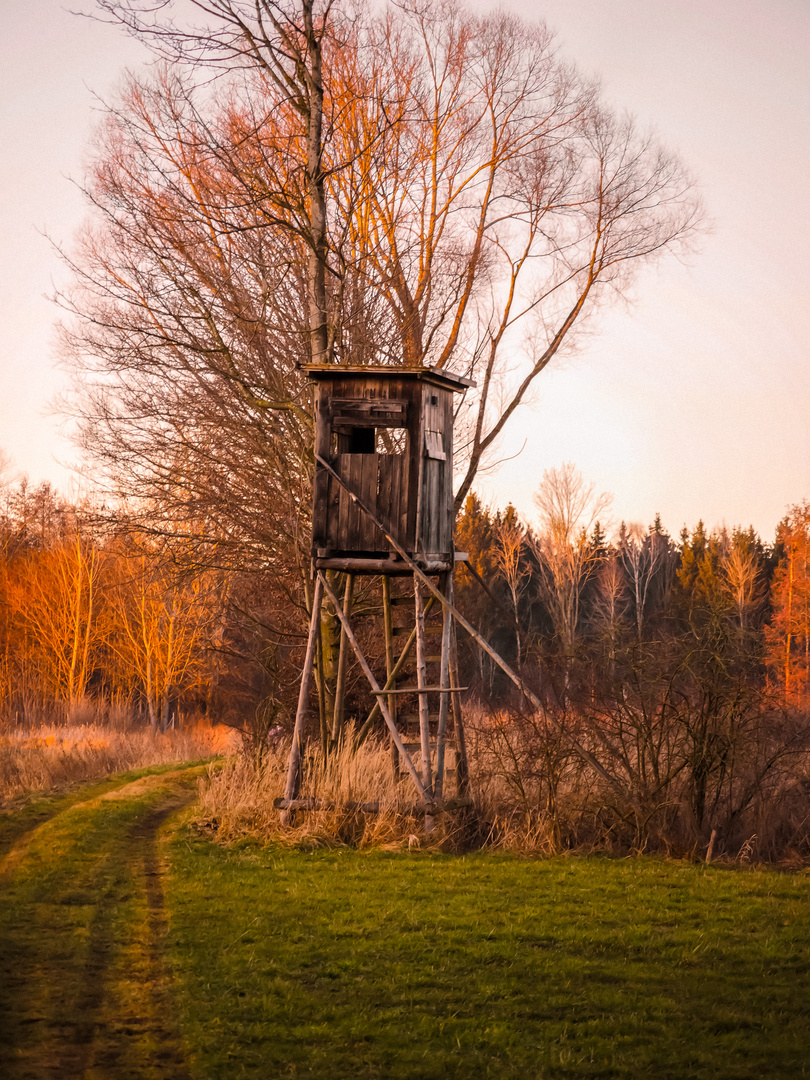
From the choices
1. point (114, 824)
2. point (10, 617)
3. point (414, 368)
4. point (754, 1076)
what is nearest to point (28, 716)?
point (10, 617)

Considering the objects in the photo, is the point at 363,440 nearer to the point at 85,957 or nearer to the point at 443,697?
A: the point at 443,697

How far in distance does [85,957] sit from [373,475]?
6573 mm

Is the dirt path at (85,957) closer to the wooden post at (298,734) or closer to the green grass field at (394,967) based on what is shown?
the green grass field at (394,967)

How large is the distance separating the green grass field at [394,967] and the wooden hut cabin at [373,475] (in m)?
3.49

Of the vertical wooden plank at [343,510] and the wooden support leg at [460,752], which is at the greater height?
the vertical wooden plank at [343,510]

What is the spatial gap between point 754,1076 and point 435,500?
824 centimetres

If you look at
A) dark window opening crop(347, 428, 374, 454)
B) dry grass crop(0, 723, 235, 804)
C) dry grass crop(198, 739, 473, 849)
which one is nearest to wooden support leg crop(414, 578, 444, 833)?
dry grass crop(198, 739, 473, 849)

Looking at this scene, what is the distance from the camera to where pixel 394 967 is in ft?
22.2

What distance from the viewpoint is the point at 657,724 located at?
34.3 feet

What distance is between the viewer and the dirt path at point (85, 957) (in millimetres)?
5238

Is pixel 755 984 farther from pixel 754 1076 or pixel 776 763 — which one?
pixel 776 763

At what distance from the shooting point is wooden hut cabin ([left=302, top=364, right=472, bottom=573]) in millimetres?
11969

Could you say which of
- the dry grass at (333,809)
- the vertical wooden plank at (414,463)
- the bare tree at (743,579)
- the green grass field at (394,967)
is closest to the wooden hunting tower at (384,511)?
the vertical wooden plank at (414,463)

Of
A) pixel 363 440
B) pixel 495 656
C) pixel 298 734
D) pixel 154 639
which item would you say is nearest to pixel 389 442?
pixel 363 440
